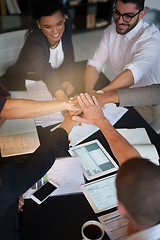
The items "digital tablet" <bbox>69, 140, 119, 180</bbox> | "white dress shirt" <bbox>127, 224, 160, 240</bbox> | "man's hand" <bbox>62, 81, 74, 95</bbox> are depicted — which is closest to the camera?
"white dress shirt" <bbox>127, 224, 160, 240</bbox>

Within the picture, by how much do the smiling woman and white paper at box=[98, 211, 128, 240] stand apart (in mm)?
933

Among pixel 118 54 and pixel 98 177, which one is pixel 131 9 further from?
pixel 98 177

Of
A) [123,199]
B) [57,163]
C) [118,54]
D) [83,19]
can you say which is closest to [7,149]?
[57,163]

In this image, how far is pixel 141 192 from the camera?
761 mm

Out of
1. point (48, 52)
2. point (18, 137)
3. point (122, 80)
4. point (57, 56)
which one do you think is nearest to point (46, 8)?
point (48, 52)

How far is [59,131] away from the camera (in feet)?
4.13

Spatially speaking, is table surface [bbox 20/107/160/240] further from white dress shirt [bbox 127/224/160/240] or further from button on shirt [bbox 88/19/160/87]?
button on shirt [bbox 88/19/160/87]

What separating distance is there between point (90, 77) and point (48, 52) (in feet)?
1.37

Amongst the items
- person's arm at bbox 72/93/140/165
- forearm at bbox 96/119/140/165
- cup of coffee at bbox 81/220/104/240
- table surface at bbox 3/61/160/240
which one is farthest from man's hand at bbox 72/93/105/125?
cup of coffee at bbox 81/220/104/240

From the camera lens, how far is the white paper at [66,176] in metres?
1.19

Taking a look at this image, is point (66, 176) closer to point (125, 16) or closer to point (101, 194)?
point (101, 194)

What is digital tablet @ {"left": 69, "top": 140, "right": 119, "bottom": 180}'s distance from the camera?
50.1 inches

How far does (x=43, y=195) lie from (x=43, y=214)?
0.31ft

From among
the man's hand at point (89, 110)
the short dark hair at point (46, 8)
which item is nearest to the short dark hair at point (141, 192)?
the man's hand at point (89, 110)
